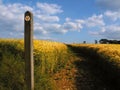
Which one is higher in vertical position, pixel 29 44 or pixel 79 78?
pixel 29 44

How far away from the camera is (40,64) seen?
15.6 m

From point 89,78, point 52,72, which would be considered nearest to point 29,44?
point 52,72

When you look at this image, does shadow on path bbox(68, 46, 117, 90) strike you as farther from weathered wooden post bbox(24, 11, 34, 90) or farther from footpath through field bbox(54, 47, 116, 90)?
weathered wooden post bbox(24, 11, 34, 90)

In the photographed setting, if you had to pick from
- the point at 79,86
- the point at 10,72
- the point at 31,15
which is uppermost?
the point at 31,15

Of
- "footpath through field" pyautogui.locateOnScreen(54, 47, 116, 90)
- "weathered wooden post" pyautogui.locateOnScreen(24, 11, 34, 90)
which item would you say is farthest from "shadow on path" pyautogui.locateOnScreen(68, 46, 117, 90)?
"weathered wooden post" pyautogui.locateOnScreen(24, 11, 34, 90)

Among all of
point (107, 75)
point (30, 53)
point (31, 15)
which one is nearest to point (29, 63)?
point (30, 53)

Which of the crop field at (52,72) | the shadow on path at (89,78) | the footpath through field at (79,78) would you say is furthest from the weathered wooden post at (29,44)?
the shadow on path at (89,78)

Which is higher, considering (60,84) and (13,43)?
(13,43)

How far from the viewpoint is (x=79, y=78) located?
17.8 meters

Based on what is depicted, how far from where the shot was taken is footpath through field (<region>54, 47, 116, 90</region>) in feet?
52.9

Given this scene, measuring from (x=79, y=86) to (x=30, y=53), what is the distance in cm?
627

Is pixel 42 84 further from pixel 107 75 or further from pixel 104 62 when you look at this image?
pixel 104 62

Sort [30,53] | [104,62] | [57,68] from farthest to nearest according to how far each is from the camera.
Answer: [104,62]
[57,68]
[30,53]

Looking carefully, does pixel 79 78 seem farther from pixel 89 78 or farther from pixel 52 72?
pixel 52 72
